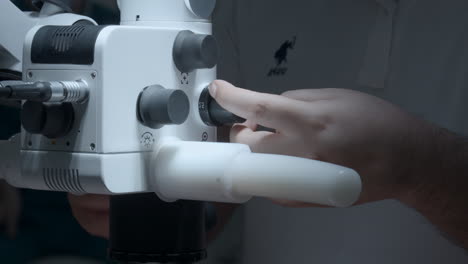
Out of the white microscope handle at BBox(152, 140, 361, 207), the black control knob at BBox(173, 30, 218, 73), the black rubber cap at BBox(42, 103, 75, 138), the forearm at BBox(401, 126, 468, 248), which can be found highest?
the black control knob at BBox(173, 30, 218, 73)

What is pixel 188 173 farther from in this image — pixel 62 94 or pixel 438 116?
pixel 438 116

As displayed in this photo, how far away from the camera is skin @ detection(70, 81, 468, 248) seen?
46 cm

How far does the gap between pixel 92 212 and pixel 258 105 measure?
317 millimetres

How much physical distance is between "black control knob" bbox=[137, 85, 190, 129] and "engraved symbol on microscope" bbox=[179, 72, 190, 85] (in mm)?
22

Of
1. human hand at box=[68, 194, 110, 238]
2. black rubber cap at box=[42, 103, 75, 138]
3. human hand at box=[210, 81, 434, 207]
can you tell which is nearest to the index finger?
human hand at box=[210, 81, 434, 207]

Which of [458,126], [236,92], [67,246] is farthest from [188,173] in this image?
[67,246]

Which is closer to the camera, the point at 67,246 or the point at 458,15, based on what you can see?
the point at 458,15

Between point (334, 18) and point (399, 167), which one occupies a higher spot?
point (334, 18)

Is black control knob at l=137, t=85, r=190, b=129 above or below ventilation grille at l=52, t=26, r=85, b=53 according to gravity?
below

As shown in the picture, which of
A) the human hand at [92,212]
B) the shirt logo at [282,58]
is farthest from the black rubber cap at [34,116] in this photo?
the shirt logo at [282,58]

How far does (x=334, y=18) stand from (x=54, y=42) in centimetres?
44

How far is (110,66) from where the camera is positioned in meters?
0.42

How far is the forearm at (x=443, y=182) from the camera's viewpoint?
532 mm

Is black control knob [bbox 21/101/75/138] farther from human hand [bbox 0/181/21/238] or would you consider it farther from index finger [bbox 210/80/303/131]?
human hand [bbox 0/181/21/238]
